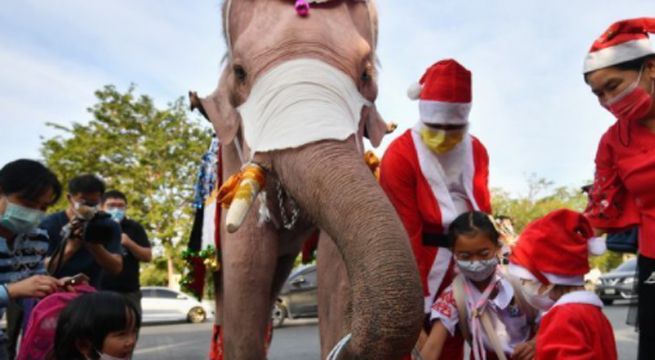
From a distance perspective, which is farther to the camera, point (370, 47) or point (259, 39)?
point (370, 47)

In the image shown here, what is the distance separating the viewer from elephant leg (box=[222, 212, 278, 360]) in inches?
130

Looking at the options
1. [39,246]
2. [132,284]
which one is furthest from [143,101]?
[39,246]

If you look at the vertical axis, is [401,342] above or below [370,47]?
below

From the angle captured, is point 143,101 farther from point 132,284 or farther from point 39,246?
point 39,246

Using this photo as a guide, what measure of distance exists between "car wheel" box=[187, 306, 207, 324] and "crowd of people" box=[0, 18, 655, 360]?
2026 centimetres

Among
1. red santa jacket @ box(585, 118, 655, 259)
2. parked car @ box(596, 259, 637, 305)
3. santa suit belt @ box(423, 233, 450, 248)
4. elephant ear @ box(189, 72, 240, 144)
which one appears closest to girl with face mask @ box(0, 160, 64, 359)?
elephant ear @ box(189, 72, 240, 144)

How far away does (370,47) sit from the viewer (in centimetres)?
345

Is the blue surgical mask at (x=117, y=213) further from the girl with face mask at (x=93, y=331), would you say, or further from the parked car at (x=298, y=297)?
the parked car at (x=298, y=297)

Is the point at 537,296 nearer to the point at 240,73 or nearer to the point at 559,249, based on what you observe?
the point at 559,249

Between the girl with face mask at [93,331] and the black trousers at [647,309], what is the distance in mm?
2161

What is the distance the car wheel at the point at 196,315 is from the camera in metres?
23.9

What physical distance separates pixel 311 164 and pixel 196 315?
2233 centimetres

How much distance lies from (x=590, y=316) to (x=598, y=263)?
4874 centimetres

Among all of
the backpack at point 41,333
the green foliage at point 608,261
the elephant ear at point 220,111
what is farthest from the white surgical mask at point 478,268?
the green foliage at point 608,261
